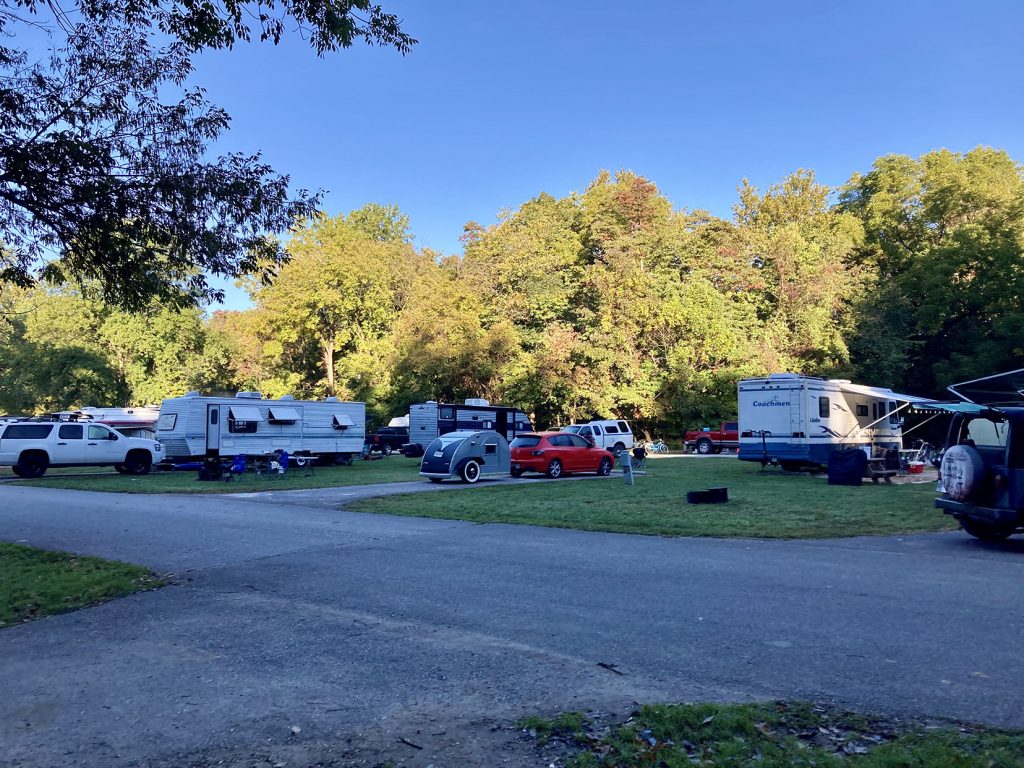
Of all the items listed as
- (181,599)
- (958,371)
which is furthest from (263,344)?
(181,599)

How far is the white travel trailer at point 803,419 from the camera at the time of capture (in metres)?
25.4

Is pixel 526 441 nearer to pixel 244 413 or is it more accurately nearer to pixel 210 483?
pixel 210 483

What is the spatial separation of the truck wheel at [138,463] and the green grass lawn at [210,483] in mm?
364

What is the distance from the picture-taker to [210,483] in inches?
914

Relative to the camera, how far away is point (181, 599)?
771cm

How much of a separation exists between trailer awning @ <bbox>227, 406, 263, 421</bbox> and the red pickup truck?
24548 mm

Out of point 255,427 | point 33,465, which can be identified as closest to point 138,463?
point 33,465

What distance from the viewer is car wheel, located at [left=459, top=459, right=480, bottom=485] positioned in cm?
2250

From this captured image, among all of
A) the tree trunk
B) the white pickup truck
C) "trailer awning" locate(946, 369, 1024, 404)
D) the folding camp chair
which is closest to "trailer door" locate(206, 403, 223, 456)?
the white pickup truck

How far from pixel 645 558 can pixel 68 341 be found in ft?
161

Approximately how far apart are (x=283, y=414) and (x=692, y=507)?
20450mm

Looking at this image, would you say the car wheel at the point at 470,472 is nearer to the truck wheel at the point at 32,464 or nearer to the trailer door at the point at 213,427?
the trailer door at the point at 213,427

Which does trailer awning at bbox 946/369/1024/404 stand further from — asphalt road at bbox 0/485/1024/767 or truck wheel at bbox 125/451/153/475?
truck wheel at bbox 125/451/153/475

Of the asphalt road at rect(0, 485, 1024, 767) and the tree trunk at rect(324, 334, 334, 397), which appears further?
the tree trunk at rect(324, 334, 334, 397)
